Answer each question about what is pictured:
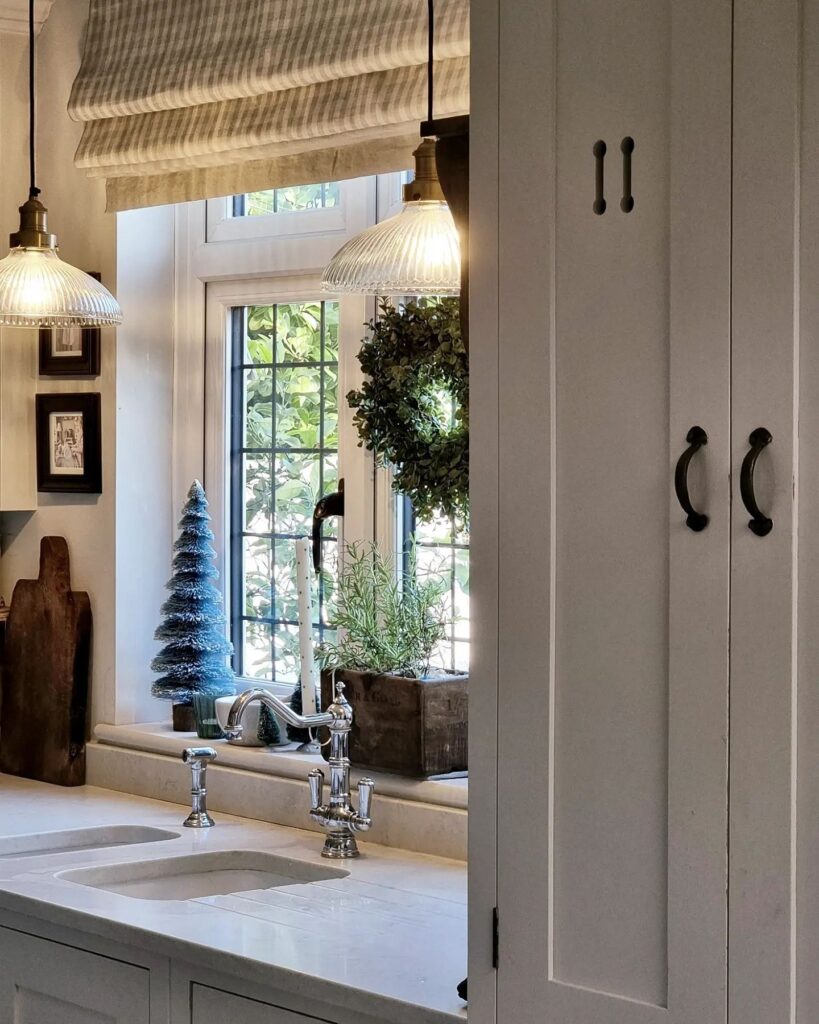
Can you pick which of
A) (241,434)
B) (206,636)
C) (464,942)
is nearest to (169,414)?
(241,434)

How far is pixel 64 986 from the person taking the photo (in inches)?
91.4

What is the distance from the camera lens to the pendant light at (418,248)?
2.18 meters

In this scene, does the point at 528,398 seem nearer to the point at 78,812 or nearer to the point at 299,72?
the point at 299,72

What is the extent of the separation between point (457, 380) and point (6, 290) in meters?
0.91

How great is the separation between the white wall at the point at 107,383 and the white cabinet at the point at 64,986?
99 cm

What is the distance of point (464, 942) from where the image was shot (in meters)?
2.10

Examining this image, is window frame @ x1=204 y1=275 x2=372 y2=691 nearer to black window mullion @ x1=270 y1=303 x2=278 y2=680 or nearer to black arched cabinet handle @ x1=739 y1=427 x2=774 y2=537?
black window mullion @ x1=270 y1=303 x2=278 y2=680

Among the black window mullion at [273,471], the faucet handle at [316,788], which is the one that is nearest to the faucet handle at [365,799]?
the faucet handle at [316,788]

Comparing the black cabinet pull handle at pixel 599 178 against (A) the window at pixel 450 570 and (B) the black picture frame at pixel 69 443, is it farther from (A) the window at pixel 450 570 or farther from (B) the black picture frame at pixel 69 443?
(B) the black picture frame at pixel 69 443

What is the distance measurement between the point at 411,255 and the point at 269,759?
1.28m

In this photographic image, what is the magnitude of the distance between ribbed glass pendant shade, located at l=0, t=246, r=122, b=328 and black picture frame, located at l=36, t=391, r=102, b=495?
50 centimetres

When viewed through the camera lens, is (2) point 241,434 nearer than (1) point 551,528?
No

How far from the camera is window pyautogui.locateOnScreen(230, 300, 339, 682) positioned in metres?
3.25

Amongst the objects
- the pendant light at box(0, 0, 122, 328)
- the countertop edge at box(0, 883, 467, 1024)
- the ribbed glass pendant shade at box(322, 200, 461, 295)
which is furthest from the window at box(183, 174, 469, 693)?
the countertop edge at box(0, 883, 467, 1024)
